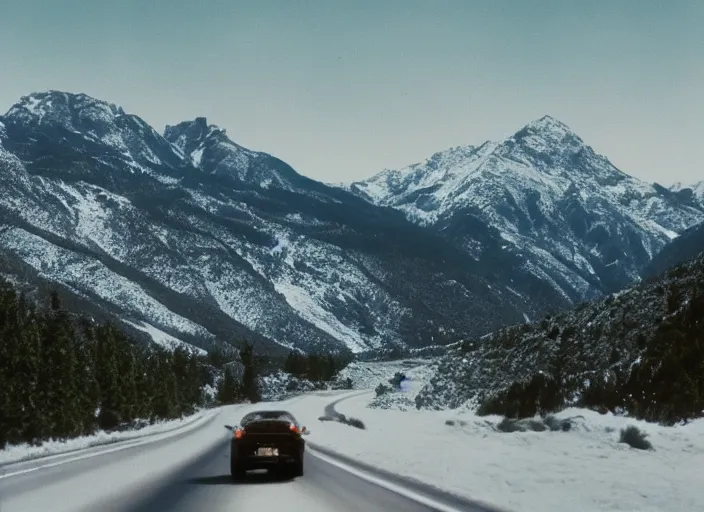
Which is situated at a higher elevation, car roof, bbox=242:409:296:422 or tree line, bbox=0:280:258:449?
car roof, bbox=242:409:296:422

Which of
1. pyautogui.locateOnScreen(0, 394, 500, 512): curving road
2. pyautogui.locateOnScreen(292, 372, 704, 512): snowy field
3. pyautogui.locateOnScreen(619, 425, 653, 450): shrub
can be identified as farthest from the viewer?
pyautogui.locateOnScreen(619, 425, 653, 450): shrub

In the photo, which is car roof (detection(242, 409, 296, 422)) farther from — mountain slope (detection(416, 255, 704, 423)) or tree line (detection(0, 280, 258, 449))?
tree line (detection(0, 280, 258, 449))

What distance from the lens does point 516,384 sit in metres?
39.8

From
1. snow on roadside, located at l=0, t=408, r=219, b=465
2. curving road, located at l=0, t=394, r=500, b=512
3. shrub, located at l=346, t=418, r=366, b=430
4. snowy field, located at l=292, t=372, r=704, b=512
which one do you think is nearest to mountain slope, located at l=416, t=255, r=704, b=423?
snowy field, located at l=292, t=372, r=704, b=512

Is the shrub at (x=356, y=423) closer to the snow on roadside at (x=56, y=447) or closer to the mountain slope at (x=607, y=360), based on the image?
the mountain slope at (x=607, y=360)

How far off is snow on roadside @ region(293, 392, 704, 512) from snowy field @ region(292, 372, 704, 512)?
2 centimetres

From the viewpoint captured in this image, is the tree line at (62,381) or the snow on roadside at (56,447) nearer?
the snow on roadside at (56,447)

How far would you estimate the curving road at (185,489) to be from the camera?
13.5m

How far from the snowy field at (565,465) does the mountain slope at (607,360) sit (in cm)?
267

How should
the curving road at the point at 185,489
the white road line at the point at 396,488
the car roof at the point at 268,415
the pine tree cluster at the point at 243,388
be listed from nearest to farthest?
the white road line at the point at 396,488 < the curving road at the point at 185,489 < the car roof at the point at 268,415 < the pine tree cluster at the point at 243,388

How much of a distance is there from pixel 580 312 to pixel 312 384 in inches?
5965

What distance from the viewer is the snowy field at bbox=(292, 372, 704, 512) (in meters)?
13.0

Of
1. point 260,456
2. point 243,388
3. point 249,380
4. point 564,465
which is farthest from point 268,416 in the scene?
point 249,380

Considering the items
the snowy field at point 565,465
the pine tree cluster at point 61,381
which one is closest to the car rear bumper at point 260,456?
the snowy field at point 565,465
